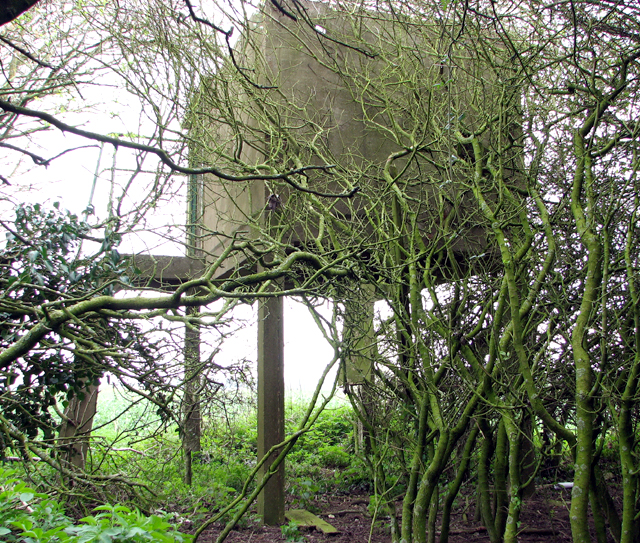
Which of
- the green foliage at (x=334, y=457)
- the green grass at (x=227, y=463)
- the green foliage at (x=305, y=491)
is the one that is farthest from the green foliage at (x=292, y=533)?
the green foliage at (x=334, y=457)

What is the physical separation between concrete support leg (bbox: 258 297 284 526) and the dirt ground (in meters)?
0.25

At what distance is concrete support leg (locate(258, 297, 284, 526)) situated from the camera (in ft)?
17.9

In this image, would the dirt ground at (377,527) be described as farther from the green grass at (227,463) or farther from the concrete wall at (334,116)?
the concrete wall at (334,116)

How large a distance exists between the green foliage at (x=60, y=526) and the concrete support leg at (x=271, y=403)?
8.10ft

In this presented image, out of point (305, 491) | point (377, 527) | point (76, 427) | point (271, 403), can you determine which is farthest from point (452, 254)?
point (305, 491)

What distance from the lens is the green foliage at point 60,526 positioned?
92.3 inches

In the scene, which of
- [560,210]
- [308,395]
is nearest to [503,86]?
[560,210]

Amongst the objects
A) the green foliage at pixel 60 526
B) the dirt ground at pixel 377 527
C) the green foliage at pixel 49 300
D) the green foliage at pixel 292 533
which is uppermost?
the green foliage at pixel 49 300

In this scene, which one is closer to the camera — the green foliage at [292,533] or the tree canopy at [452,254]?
the tree canopy at [452,254]

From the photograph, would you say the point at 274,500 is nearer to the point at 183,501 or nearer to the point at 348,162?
the point at 183,501

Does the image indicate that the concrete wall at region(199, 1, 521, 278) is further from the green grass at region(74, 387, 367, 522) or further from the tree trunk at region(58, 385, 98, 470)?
the green grass at region(74, 387, 367, 522)

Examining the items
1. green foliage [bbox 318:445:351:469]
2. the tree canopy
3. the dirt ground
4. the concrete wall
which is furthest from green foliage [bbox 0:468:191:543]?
green foliage [bbox 318:445:351:469]

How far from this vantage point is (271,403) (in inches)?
225

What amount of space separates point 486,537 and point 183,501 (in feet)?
11.2
